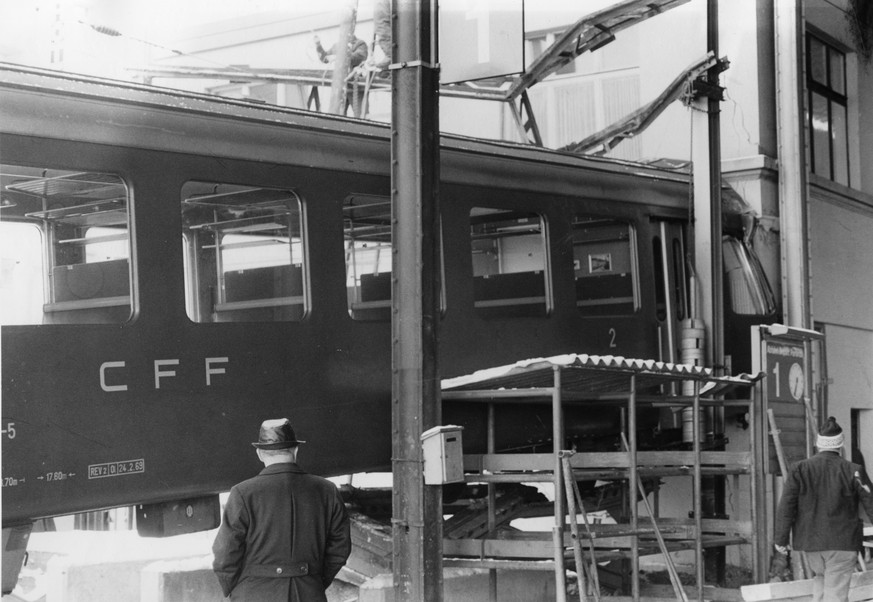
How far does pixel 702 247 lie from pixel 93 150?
6757 mm

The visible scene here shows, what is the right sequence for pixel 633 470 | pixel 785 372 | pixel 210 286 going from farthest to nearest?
1. pixel 785 372
2. pixel 633 470
3. pixel 210 286

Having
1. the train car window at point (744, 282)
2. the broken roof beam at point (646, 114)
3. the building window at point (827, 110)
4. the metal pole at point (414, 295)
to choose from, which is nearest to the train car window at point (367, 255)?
the metal pole at point (414, 295)

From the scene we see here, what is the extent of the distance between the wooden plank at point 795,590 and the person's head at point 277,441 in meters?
4.81

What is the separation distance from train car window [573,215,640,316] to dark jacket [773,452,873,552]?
8.61 feet

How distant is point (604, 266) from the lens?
11.4 meters

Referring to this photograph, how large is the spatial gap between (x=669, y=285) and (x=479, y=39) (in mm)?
4271

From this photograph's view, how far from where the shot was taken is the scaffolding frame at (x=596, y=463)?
881 centimetres

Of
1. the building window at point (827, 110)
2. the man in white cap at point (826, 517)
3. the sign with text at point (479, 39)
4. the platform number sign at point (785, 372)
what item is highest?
the building window at point (827, 110)

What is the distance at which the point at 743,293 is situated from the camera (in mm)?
13461

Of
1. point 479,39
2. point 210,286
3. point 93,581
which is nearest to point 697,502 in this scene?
point 479,39

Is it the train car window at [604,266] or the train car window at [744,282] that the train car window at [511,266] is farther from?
the train car window at [744,282]

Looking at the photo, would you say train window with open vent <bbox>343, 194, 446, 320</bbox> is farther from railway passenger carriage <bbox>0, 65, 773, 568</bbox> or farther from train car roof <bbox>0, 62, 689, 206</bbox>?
train car roof <bbox>0, 62, 689, 206</bbox>

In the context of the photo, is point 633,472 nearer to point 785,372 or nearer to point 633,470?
point 633,470

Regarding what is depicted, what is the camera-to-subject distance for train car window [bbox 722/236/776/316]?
13.4 m
